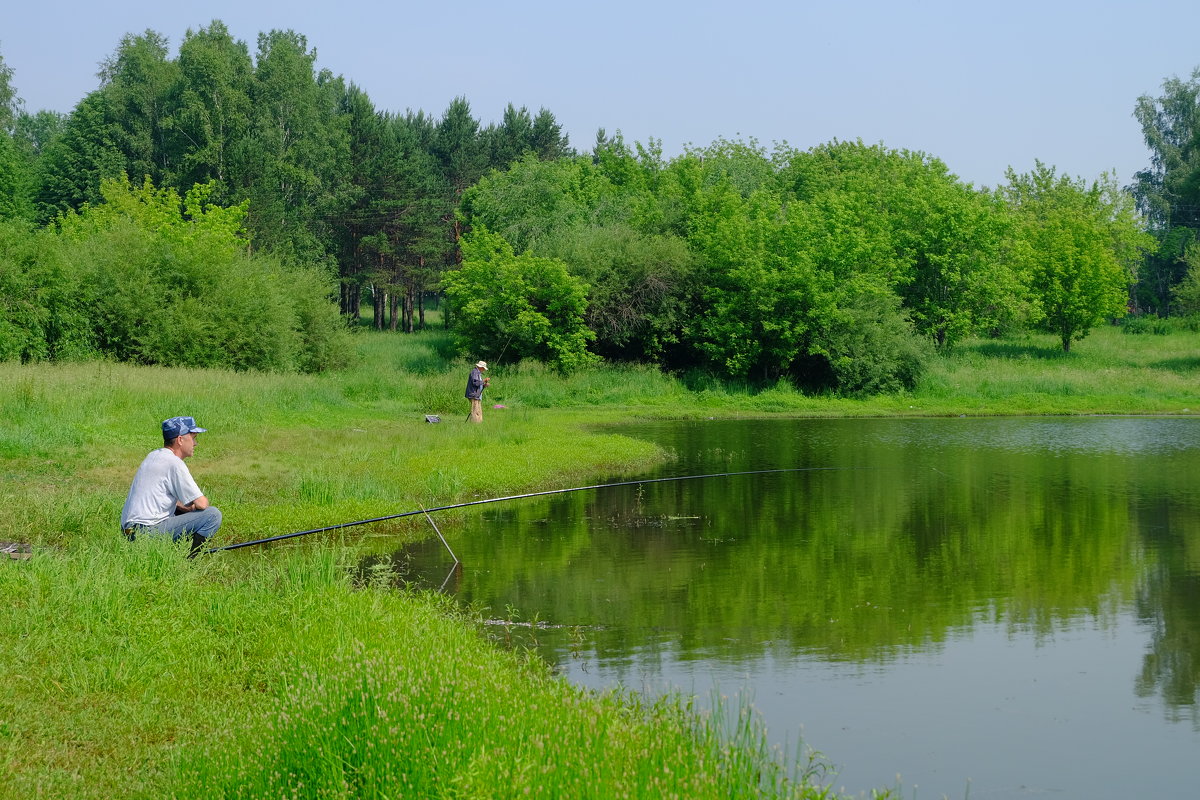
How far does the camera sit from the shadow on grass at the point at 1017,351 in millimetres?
51688

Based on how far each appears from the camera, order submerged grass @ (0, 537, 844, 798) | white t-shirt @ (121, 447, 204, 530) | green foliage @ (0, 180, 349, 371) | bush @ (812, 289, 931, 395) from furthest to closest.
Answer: bush @ (812, 289, 931, 395)
green foliage @ (0, 180, 349, 371)
white t-shirt @ (121, 447, 204, 530)
submerged grass @ (0, 537, 844, 798)

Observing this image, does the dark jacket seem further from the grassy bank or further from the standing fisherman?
the grassy bank

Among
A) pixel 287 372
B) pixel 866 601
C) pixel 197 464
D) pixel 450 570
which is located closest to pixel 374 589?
pixel 450 570

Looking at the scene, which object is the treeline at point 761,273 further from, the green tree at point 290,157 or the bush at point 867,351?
the green tree at point 290,157

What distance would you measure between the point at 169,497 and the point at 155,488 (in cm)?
19

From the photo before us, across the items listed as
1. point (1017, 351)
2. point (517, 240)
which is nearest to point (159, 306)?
point (517, 240)

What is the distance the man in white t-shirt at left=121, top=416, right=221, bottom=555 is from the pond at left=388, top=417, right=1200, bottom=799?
2735mm

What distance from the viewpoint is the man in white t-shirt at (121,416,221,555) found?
10.8 meters

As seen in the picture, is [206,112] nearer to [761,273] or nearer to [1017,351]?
[761,273]

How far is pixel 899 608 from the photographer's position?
1180 centimetres

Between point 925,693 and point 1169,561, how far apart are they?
6830mm

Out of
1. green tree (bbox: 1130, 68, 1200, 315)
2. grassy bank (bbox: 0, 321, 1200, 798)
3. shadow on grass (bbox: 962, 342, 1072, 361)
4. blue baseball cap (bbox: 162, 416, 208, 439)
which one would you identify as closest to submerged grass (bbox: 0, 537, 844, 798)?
grassy bank (bbox: 0, 321, 1200, 798)

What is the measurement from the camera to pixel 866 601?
1203cm

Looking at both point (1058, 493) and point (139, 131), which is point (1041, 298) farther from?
point (139, 131)
